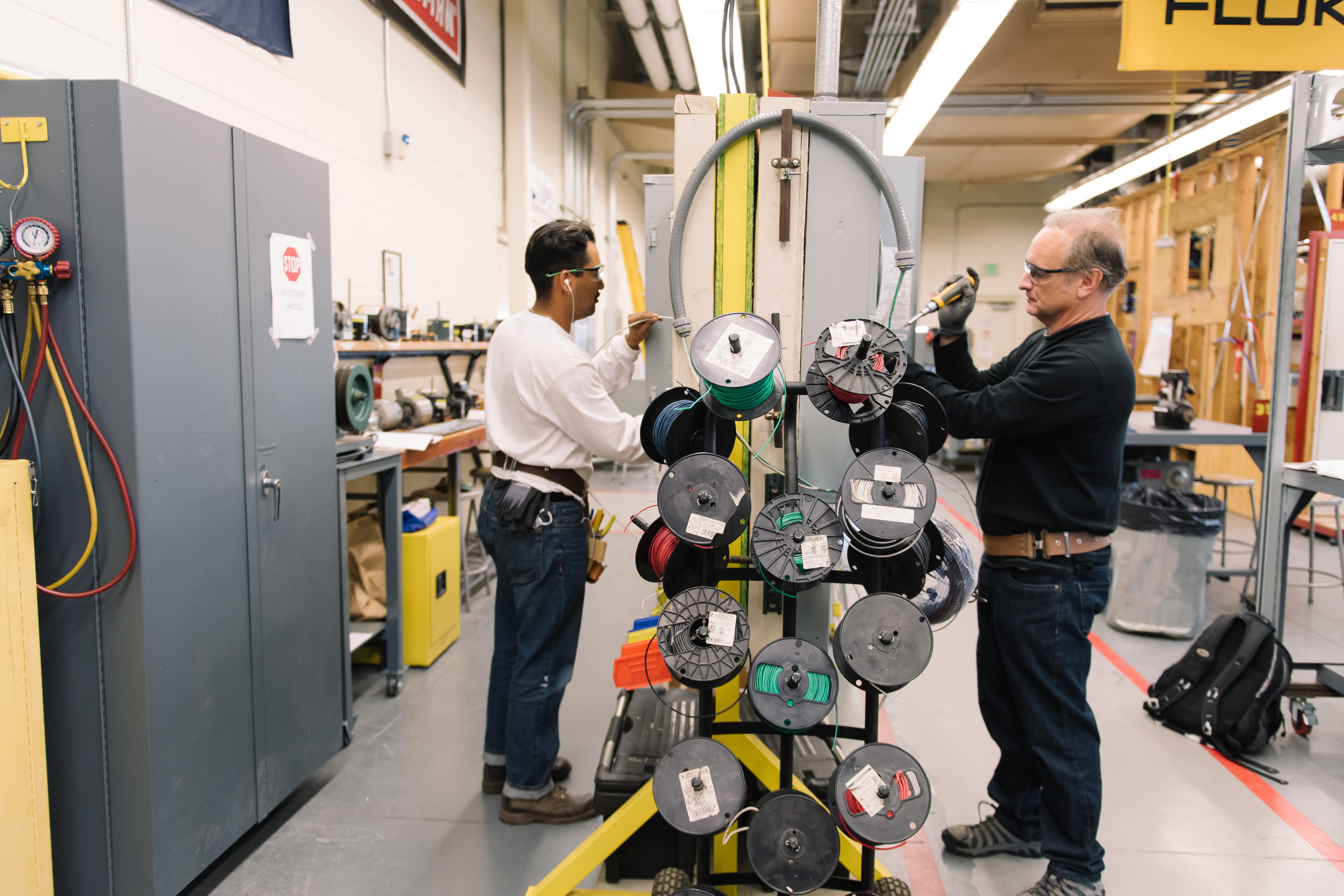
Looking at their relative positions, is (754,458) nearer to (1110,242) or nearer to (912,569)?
(912,569)

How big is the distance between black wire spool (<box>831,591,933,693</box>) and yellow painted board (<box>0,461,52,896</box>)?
1.64m

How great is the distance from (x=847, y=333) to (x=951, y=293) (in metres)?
0.53

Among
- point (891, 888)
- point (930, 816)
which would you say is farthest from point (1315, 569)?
point (891, 888)

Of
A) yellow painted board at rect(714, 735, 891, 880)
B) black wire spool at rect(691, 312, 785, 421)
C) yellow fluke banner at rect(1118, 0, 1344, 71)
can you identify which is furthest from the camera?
yellow fluke banner at rect(1118, 0, 1344, 71)

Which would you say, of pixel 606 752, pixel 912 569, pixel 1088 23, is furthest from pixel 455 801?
pixel 1088 23

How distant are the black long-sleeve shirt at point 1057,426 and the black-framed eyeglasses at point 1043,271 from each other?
139mm

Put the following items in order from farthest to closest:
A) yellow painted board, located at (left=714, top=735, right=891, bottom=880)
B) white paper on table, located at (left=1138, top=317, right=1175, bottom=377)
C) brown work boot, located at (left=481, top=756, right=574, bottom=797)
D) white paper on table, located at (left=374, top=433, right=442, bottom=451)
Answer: white paper on table, located at (left=1138, top=317, right=1175, bottom=377) → white paper on table, located at (left=374, top=433, right=442, bottom=451) → brown work boot, located at (left=481, top=756, right=574, bottom=797) → yellow painted board, located at (left=714, top=735, right=891, bottom=880)

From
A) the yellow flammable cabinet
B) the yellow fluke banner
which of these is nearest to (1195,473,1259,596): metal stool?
the yellow fluke banner

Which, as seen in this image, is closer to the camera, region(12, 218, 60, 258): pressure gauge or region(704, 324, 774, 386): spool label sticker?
region(704, 324, 774, 386): spool label sticker

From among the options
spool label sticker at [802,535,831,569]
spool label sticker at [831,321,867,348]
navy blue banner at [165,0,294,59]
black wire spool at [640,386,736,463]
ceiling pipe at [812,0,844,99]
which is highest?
navy blue banner at [165,0,294,59]

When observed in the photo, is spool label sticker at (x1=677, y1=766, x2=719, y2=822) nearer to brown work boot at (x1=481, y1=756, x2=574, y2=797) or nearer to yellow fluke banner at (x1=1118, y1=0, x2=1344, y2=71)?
brown work boot at (x1=481, y1=756, x2=574, y2=797)

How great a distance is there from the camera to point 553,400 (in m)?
1.99

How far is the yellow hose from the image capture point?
1.57 metres

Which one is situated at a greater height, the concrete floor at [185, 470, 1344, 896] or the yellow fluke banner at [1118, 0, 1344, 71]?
the yellow fluke banner at [1118, 0, 1344, 71]
